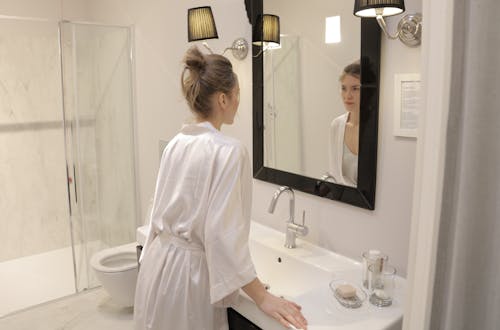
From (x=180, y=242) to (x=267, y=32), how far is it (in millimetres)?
1071

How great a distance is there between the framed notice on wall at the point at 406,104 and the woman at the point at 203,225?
0.56m

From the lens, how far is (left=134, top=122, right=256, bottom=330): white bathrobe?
1338 millimetres

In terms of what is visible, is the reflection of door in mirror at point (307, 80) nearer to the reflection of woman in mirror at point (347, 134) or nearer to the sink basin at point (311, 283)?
the reflection of woman in mirror at point (347, 134)

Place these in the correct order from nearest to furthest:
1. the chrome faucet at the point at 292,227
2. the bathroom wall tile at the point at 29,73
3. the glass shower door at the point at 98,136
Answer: the chrome faucet at the point at 292,227 → the glass shower door at the point at 98,136 → the bathroom wall tile at the point at 29,73

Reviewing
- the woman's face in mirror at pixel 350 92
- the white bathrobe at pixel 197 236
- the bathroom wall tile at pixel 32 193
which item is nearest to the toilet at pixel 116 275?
the white bathrobe at pixel 197 236

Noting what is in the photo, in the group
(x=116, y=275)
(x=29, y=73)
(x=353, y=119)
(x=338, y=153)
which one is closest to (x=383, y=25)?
(x=353, y=119)

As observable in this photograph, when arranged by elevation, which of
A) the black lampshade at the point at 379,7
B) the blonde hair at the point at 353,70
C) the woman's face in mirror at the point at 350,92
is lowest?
the woman's face in mirror at the point at 350,92

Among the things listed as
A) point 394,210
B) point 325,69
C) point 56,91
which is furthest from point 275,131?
point 56,91

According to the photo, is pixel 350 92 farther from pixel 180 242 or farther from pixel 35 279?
pixel 35 279

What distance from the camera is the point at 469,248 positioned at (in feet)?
2.85

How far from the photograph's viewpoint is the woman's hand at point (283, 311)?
1.28 meters

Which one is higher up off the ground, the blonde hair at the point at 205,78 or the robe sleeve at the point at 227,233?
the blonde hair at the point at 205,78

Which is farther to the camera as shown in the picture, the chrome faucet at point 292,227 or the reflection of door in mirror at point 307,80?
the chrome faucet at point 292,227

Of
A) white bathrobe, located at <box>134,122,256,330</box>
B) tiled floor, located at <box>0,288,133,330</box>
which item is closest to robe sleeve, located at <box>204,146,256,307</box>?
white bathrobe, located at <box>134,122,256,330</box>
